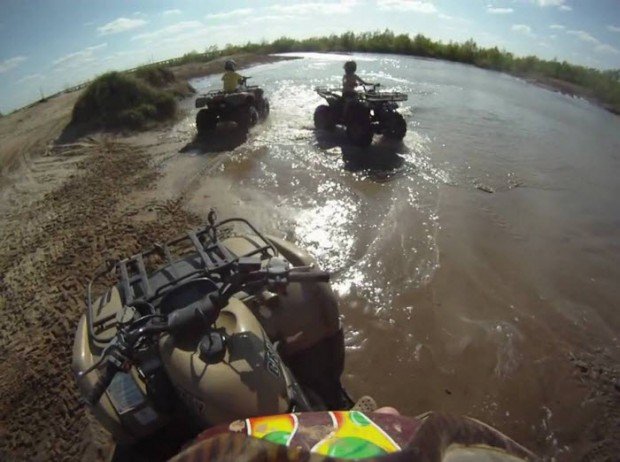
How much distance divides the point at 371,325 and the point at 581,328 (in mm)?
2433

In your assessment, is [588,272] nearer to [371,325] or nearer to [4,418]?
[371,325]

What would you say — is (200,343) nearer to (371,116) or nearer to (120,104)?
(371,116)

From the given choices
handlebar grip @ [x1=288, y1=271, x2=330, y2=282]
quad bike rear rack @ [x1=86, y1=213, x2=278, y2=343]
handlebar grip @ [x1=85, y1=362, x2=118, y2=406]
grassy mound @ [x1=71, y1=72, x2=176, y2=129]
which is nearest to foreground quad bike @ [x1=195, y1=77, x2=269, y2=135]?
grassy mound @ [x1=71, y1=72, x2=176, y2=129]

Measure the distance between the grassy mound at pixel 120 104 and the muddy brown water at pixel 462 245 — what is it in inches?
38.7

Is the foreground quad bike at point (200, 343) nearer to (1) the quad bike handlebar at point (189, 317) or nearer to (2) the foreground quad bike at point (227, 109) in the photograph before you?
(1) the quad bike handlebar at point (189, 317)

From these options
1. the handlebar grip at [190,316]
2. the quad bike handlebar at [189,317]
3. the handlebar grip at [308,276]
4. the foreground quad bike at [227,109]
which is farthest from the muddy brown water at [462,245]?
the handlebar grip at [190,316]

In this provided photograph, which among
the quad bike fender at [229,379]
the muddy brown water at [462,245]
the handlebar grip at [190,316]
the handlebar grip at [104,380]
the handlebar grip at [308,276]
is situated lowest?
the muddy brown water at [462,245]

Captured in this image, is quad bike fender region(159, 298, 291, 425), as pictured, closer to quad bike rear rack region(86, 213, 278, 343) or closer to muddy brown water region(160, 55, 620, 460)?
quad bike rear rack region(86, 213, 278, 343)

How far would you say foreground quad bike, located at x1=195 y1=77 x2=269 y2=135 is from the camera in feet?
34.8

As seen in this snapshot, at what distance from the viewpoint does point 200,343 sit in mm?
2318

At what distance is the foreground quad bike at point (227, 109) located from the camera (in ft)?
34.8

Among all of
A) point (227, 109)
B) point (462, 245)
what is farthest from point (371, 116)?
point (462, 245)

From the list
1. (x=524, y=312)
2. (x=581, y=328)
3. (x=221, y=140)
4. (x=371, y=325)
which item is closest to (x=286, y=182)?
(x=221, y=140)

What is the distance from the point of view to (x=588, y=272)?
19.2 ft
